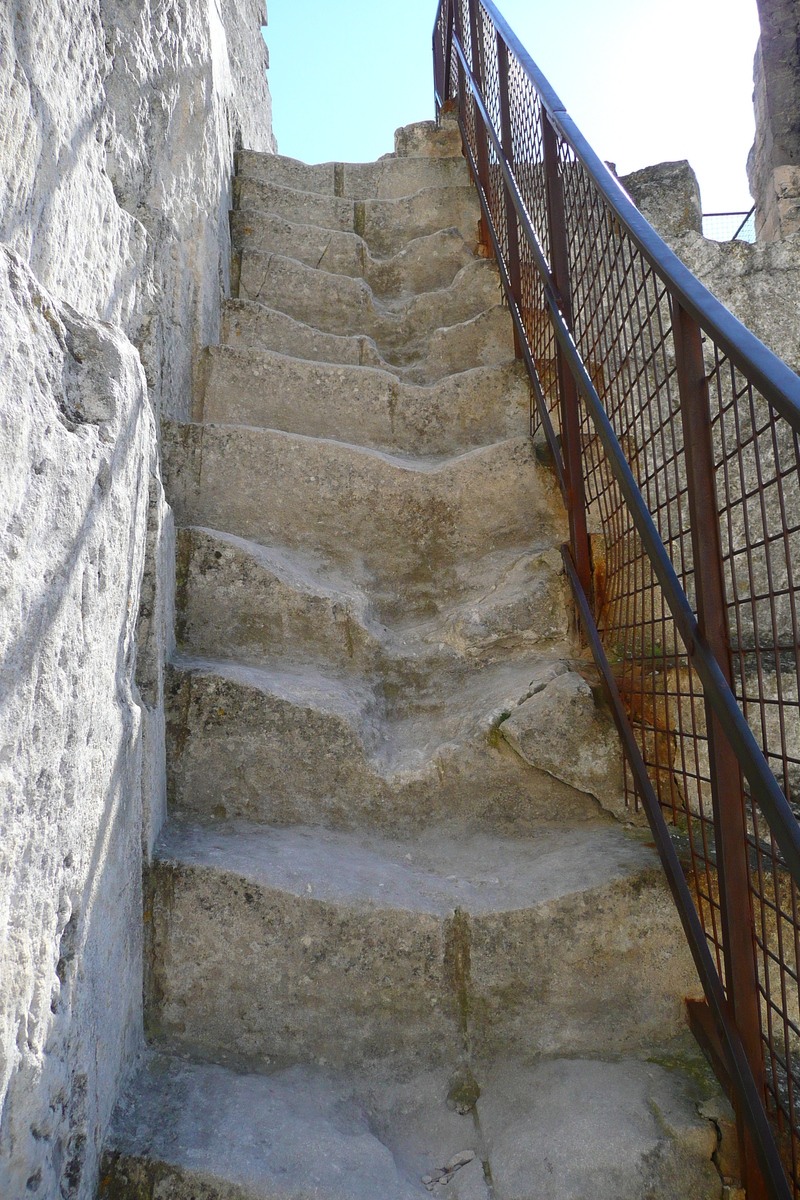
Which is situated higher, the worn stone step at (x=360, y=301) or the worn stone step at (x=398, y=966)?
the worn stone step at (x=360, y=301)

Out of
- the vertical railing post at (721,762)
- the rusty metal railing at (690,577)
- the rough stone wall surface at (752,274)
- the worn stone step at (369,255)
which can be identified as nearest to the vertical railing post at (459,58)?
Result: the worn stone step at (369,255)

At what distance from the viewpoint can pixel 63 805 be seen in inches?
44.1

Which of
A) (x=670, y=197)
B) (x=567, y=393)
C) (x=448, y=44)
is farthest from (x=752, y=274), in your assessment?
(x=448, y=44)

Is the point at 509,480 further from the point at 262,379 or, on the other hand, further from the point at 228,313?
the point at 228,313

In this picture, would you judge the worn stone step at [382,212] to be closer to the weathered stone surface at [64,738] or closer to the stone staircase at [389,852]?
the stone staircase at [389,852]

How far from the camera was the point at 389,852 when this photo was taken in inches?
70.5

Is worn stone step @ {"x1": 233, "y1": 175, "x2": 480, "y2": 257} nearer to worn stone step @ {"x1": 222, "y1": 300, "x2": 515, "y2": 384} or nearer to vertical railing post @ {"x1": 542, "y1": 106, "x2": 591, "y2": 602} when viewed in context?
worn stone step @ {"x1": 222, "y1": 300, "x2": 515, "y2": 384}

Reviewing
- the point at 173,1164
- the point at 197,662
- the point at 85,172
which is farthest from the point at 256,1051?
the point at 85,172

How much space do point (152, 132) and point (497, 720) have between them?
192 cm

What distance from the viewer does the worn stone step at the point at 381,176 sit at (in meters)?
4.36

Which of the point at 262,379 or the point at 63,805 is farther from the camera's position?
the point at 262,379

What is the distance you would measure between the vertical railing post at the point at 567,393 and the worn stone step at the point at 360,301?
98cm

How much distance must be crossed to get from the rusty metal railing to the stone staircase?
0.40 ft

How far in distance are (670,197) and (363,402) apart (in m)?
1.58
